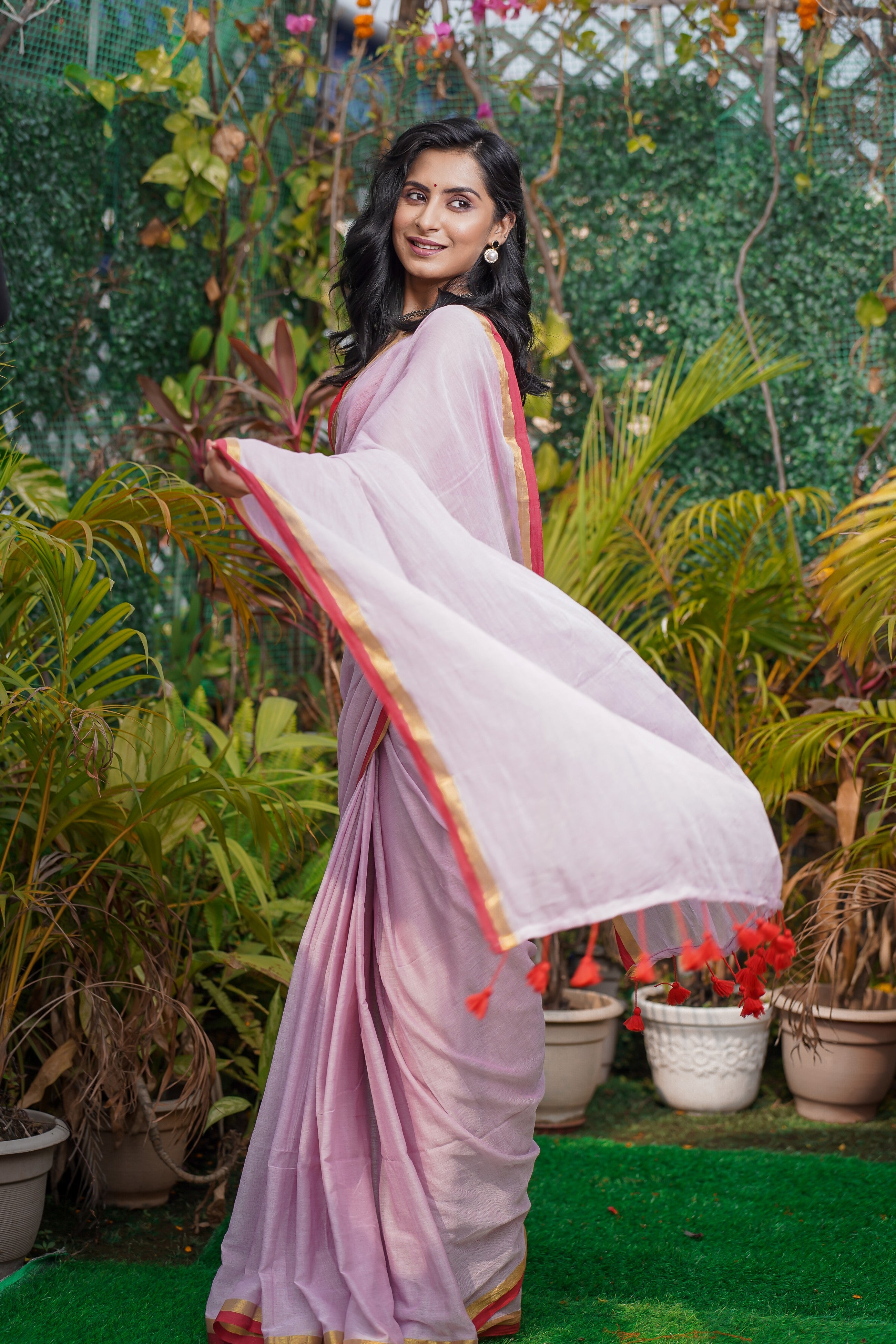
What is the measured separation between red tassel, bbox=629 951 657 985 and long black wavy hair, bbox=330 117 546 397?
113 cm

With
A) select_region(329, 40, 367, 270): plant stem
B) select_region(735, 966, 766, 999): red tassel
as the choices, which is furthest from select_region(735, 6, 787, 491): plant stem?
select_region(735, 966, 766, 999): red tassel

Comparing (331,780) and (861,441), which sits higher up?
(861,441)

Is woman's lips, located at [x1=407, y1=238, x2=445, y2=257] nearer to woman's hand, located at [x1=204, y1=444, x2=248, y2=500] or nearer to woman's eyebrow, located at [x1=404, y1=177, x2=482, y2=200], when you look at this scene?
woman's eyebrow, located at [x1=404, y1=177, x2=482, y2=200]

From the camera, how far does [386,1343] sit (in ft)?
5.75

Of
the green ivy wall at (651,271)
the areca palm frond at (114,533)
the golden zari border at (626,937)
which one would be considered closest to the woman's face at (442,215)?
the areca palm frond at (114,533)

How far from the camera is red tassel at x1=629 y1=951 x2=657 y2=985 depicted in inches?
52.8

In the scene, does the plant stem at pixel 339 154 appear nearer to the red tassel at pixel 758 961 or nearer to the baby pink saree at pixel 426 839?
the baby pink saree at pixel 426 839

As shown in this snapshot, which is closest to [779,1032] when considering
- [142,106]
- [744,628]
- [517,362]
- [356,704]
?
[744,628]

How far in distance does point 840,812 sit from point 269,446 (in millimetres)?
2236

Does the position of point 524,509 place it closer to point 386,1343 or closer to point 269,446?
point 269,446

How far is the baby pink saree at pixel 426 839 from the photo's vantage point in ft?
4.85

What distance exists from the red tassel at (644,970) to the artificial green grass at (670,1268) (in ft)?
3.15

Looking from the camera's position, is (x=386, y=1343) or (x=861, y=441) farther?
(x=861, y=441)

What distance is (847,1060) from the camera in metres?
3.28
